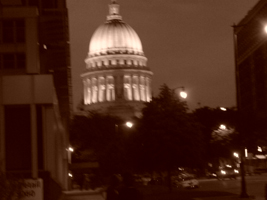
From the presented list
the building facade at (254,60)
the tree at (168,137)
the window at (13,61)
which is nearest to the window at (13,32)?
the window at (13,61)

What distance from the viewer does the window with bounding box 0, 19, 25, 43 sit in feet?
143

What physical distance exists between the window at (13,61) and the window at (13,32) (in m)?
0.74

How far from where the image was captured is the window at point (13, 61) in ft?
144

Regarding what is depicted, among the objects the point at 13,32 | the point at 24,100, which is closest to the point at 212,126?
the point at 13,32

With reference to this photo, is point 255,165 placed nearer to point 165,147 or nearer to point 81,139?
point 81,139

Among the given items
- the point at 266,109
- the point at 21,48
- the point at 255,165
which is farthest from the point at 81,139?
the point at 21,48

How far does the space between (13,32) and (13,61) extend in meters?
1.49

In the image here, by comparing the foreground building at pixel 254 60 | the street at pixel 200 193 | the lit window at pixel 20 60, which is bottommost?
the street at pixel 200 193

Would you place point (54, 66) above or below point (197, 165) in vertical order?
above

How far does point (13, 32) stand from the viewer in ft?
144

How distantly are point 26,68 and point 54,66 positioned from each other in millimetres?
23877

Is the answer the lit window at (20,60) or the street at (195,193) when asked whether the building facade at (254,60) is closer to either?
the street at (195,193)

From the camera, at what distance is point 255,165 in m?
155

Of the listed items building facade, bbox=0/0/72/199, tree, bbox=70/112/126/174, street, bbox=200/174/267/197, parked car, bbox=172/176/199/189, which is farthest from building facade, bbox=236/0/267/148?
building facade, bbox=0/0/72/199
